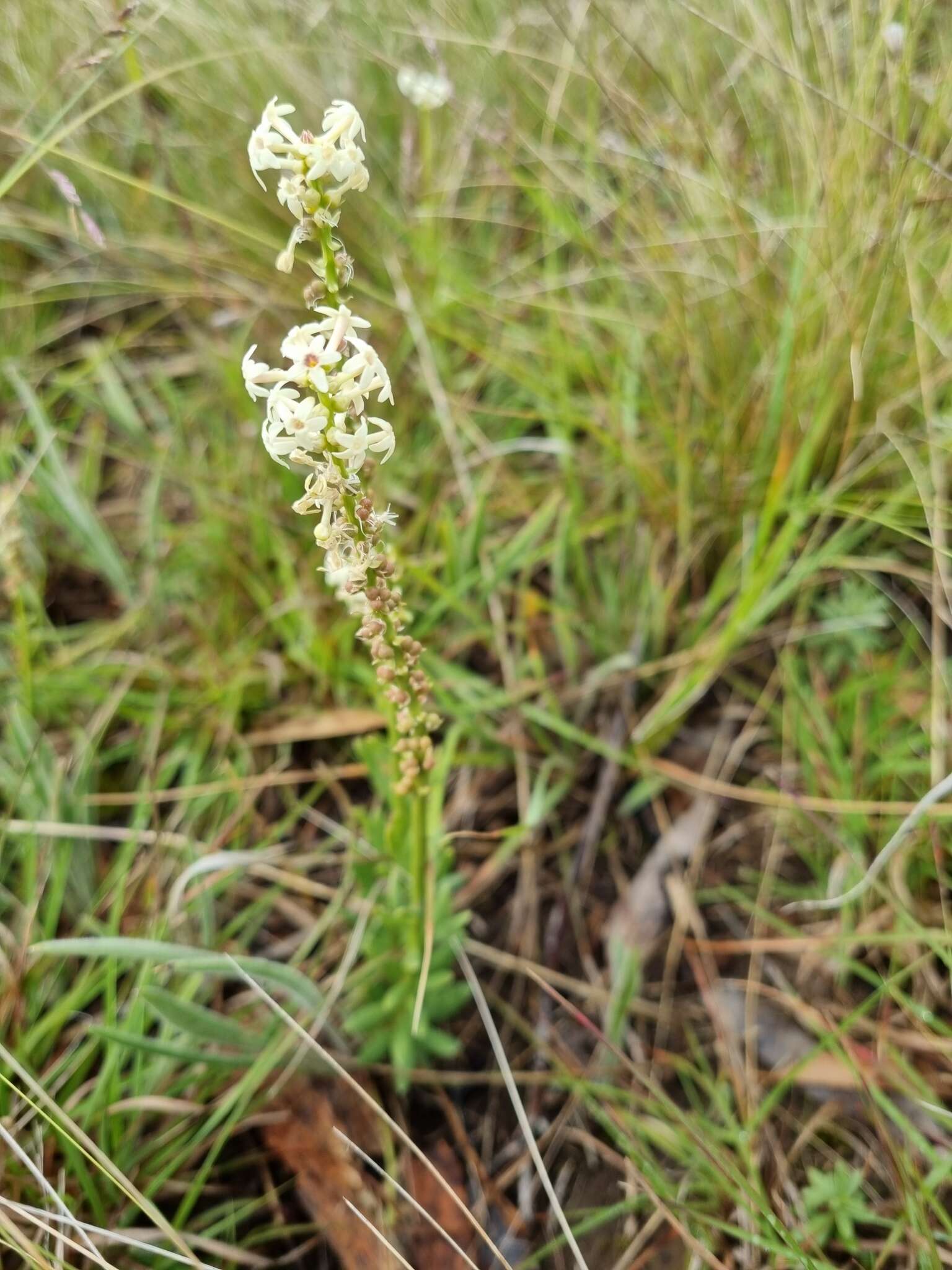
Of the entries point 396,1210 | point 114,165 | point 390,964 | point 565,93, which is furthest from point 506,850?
point 114,165

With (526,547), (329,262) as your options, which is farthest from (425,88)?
(329,262)

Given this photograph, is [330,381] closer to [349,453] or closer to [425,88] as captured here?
[349,453]

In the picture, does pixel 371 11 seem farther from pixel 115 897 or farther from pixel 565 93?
pixel 115 897

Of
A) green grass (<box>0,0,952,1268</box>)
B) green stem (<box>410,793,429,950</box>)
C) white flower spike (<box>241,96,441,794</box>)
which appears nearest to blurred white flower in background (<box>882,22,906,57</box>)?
green grass (<box>0,0,952,1268</box>)

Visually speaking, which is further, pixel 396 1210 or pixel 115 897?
pixel 115 897

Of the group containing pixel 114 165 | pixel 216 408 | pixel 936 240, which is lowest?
pixel 216 408
